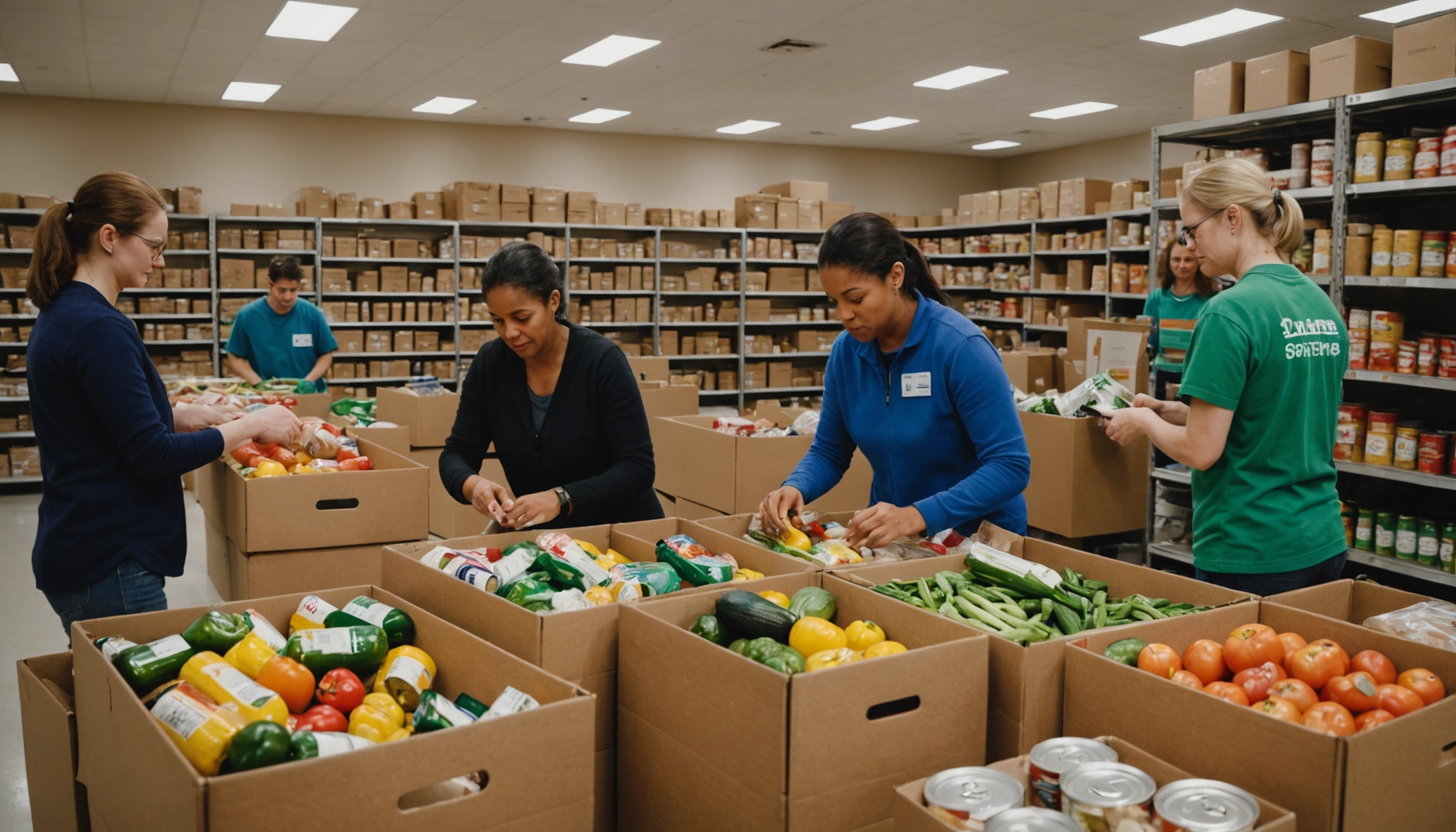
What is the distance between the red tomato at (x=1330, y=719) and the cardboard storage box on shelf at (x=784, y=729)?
43 cm

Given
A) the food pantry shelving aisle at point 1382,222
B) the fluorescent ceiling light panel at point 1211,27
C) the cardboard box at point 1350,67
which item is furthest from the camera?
the fluorescent ceiling light panel at point 1211,27

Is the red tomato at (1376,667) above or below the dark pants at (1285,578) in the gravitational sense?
above

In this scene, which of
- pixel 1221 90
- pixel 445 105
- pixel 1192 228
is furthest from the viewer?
pixel 445 105

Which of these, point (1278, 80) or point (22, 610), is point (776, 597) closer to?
point (1278, 80)

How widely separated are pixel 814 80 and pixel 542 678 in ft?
30.0

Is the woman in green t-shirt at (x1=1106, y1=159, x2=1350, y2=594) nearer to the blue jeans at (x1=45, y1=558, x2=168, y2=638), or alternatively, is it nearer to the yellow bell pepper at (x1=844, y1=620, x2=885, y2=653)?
the yellow bell pepper at (x1=844, y1=620, x2=885, y2=653)

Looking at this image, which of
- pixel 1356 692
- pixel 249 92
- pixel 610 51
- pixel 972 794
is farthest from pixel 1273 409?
pixel 249 92

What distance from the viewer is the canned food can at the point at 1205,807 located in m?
1.05

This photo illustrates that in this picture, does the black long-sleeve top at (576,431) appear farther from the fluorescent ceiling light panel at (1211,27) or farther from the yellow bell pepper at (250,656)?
the fluorescent ceiling light panel at (1211,27)

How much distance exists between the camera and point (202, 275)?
9711 mm

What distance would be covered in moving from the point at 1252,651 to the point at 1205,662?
7 centimetres

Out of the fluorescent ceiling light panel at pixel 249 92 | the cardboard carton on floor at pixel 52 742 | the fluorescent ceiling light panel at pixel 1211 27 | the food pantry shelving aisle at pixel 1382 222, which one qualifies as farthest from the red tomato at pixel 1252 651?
the fluorescent ceiling light panel at pixel 249 92

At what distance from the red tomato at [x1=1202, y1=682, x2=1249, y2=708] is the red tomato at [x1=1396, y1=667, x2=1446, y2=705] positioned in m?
0.23

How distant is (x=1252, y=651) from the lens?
1516 millimetres
